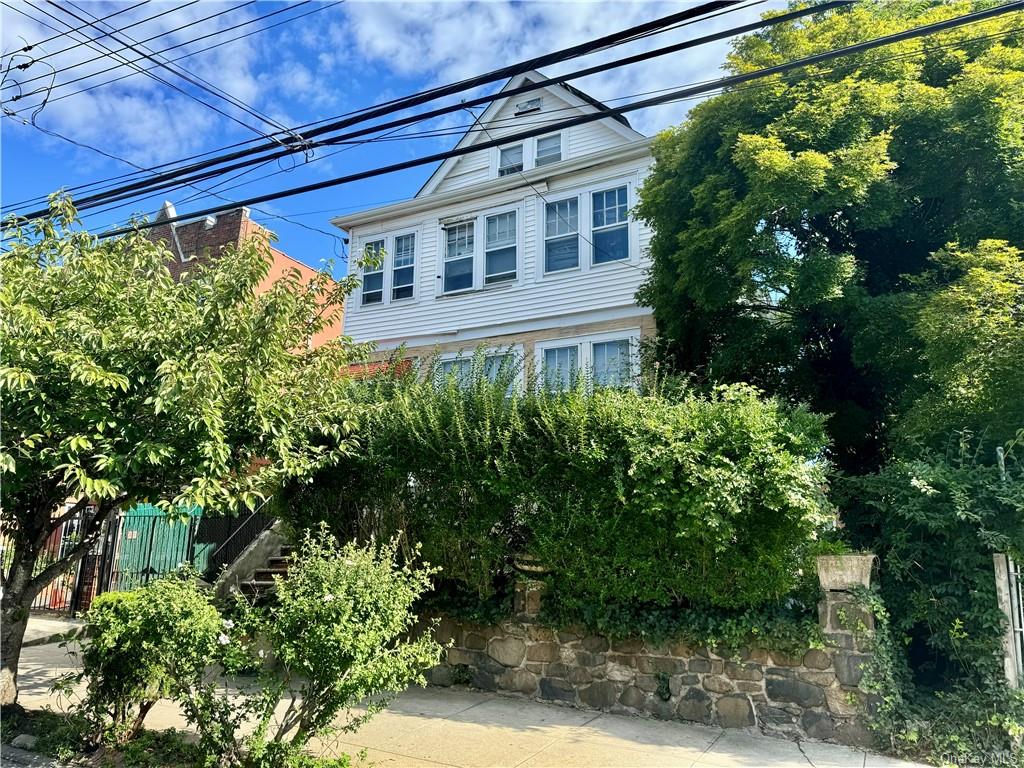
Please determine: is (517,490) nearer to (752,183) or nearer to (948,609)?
(948,609)

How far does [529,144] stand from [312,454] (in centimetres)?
983

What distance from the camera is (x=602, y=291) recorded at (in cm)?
1293

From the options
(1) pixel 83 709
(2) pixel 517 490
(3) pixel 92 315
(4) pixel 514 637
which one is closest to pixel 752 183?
(2) pixel 517 490

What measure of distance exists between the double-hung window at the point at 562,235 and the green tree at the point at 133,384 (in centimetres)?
735

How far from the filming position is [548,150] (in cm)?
1470

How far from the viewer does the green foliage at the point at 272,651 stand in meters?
4.54


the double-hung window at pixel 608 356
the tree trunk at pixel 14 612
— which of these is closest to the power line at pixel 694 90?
the tree trunk at pixel 14 612

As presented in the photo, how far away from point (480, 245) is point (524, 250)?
1.14 m

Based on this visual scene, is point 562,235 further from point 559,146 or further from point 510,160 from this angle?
point 510,160

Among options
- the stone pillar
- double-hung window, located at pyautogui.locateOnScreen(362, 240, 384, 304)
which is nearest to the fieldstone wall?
the stone pillar

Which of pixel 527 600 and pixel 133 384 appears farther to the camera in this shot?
pixel 527 600

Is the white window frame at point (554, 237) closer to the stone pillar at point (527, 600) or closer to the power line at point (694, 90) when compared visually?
the power line at point (694, 90)

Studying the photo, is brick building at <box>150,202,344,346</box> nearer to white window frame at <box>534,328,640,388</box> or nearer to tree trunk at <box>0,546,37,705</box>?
white window frame at <box>534,328,640,388</box>

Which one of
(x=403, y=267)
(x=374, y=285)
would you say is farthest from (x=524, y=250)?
(x=374, y=285)
